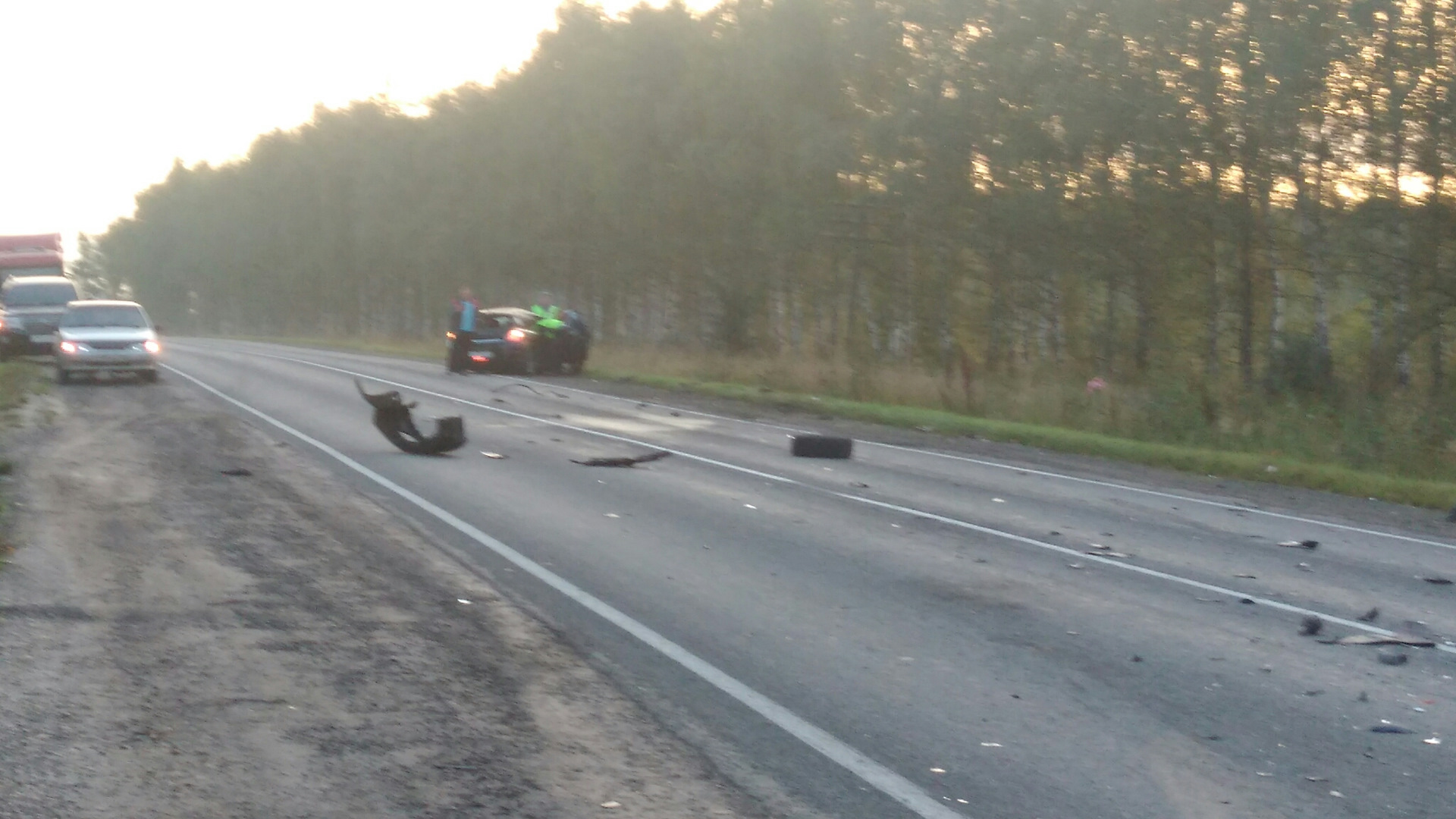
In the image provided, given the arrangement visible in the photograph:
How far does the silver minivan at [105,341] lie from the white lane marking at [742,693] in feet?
60.4

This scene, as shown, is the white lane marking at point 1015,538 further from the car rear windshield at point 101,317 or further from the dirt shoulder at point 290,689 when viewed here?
the car rear windshield at point 101,317

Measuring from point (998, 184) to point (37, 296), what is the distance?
23.3 metres

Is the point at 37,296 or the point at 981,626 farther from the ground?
the point at 37,296

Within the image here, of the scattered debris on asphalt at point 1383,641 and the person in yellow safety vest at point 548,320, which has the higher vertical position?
the person in yellow safety vest at point 548,320

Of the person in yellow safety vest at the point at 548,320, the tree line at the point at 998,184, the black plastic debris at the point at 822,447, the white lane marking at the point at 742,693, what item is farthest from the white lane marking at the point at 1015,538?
the person in yellow safety vest at the point at 548,320

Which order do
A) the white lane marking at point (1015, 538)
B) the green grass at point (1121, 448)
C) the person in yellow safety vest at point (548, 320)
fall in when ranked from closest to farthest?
the white lane marking at point (1015, 538) → the green grass at point (1121, 448) → the person in yellow safety vest at point (548, 320)

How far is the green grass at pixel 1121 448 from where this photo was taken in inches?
667

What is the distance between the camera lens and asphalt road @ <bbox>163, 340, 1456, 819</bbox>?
607 centimetres

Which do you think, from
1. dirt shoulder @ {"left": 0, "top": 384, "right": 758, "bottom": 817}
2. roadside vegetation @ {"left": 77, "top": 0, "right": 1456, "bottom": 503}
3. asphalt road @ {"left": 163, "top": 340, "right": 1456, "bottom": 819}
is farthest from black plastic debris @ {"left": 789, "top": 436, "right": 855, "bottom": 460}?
dirt shoulder @ {"left": 0, "top": 384, "right": 758, "bottom": 817}

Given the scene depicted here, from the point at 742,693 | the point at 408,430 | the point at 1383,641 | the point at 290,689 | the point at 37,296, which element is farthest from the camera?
the point at 37,296

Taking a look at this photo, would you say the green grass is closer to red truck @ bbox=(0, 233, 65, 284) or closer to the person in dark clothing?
the person in dark clothing

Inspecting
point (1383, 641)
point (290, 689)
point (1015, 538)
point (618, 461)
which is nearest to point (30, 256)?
point (618, 461)

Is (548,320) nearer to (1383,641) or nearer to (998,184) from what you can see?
(998,184)

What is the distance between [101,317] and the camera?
97.0ft
